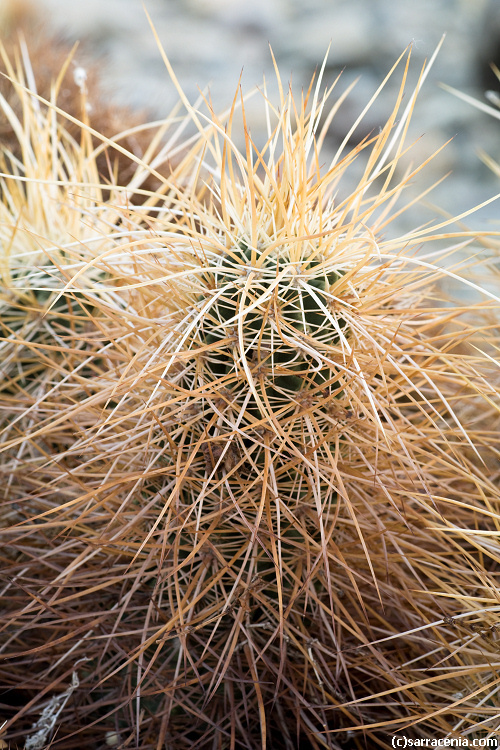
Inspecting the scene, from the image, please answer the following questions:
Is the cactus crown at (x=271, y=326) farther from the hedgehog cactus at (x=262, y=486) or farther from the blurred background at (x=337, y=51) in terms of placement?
the blurred background at (x=337, y=51)

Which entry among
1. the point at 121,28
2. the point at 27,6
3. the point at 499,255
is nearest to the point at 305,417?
the point at 499,255

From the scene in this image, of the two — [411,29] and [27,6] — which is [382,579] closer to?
[27,6]

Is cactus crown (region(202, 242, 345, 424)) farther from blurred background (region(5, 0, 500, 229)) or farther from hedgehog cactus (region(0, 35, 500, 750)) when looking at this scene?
blurred background (region(5, 0, 500, 229))

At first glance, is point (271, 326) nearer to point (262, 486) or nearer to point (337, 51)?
point (262, 486)

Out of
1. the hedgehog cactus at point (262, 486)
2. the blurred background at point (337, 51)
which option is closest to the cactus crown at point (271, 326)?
the hedgehog cactus at point (262, 486)

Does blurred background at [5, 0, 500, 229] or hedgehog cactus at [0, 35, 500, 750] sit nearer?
hedgehog cactus at [0, 35, 500, 750]

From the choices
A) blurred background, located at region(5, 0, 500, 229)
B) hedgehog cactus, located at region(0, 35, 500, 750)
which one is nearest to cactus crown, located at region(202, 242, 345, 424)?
hedgehog cactus, located at region(0, 35, 500, 750)

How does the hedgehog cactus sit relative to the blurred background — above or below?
below

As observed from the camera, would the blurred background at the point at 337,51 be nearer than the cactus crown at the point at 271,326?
No
